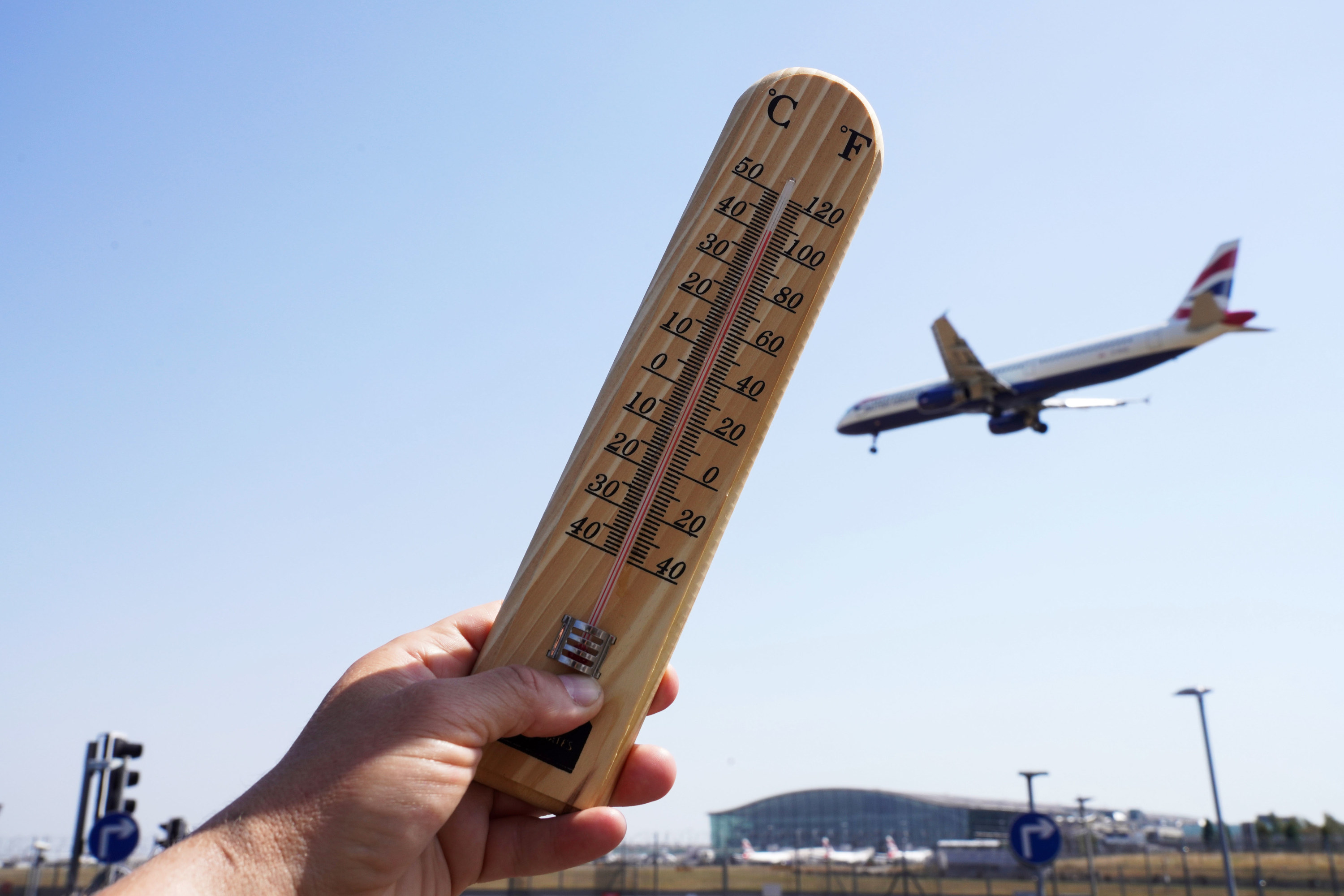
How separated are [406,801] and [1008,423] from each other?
49099 mm

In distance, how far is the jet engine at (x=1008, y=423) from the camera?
48.0 meters

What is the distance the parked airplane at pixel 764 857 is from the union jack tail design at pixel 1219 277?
4116 centimetres

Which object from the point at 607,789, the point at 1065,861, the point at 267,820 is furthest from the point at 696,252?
the point at 1065,861

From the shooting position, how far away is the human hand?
2174 mm

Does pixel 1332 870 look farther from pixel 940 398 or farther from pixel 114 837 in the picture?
pixel 114 837

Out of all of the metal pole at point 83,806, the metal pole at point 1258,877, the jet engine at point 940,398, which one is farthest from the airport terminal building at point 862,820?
the metal pole at point 83,806

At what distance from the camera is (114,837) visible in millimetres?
12320

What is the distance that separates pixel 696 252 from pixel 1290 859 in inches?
2202

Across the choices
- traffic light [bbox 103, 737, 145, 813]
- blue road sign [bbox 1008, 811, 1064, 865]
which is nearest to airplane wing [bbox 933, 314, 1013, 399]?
blue road sign [bbox 1008, 811, 1064, 865]

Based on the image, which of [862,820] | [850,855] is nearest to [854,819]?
[862,820]

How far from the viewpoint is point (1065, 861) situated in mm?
59312

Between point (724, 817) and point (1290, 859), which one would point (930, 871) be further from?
point (724, 817)

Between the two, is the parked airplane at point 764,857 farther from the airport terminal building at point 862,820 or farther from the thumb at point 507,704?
the thumb at point 507,704

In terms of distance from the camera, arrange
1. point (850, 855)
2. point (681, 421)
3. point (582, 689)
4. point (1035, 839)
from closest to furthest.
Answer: point (582, 689), point (681, 421), point (1035, 839), point (850, 855)
